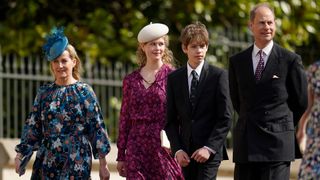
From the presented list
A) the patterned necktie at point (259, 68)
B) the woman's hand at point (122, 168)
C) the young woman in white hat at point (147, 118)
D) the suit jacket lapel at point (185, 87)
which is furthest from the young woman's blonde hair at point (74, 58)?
the patterned necktie at point (259, 68)

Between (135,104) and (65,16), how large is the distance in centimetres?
908

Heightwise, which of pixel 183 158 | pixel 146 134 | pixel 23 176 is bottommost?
pixel 23 176

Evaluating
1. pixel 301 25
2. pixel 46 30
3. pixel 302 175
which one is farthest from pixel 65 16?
pixel 302 175

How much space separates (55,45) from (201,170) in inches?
60.1

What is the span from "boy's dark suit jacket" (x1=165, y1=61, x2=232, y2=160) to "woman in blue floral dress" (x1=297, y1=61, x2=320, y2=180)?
4.18ft

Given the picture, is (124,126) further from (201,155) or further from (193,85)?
(201,155)

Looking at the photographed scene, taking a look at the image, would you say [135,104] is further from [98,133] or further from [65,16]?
[65,16]

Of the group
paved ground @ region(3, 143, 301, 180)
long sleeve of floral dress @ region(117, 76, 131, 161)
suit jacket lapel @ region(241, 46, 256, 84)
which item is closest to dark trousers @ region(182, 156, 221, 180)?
suit jacket lapel @ region(241, 46, 256, 84)

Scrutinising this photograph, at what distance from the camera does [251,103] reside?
30.8 ft

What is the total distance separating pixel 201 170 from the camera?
9.43 meters

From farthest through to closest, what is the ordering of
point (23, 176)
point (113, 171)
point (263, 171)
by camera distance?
1. point (113, 171)
2. point (23, 176)
3. point (263, 171)

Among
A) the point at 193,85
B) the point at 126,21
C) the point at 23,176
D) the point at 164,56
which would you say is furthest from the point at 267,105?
the point at 126,21

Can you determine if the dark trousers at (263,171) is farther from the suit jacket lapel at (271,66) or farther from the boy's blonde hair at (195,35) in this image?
the boy's blonde hair at (195,35)

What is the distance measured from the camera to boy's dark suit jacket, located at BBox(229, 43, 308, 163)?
30.4ft
